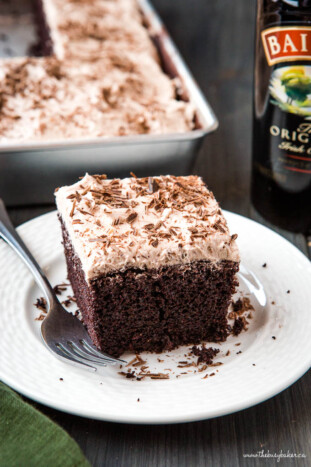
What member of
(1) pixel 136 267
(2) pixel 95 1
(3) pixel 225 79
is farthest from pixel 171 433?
(2) pixel 95 1

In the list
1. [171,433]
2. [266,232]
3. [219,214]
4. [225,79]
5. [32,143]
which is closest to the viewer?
[171,433]

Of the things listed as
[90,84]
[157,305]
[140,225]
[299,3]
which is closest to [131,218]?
[140,225]

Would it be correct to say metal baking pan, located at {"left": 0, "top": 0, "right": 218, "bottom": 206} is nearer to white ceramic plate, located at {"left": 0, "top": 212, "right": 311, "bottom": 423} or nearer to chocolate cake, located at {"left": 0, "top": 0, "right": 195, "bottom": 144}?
chocolate cake, located at {"left": 0, "top": 0, "right": 195, "bottom": 144}

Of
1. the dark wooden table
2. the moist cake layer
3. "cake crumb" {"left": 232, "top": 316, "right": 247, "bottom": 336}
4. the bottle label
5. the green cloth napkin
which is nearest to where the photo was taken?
the green cloth napkin

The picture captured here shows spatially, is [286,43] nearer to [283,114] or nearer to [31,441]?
[283,114]

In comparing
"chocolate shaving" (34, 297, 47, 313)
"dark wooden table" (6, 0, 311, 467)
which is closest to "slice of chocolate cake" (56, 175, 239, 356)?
"chocolate shaving" (34, 297, 47, 313)

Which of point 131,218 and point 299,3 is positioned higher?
point 299,3

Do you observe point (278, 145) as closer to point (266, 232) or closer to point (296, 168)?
point (296, 168)
